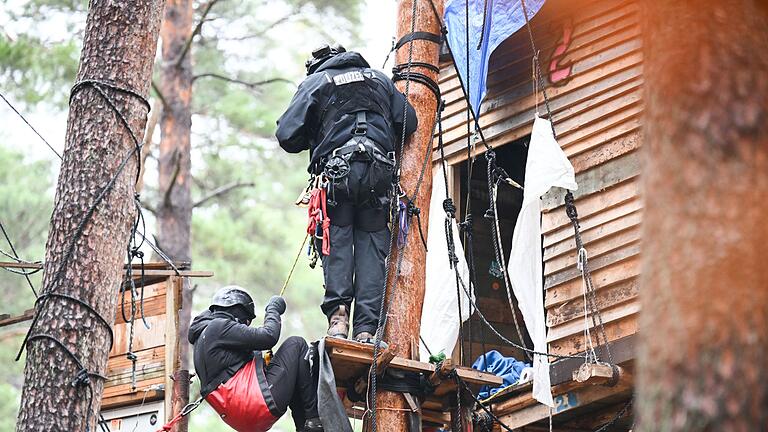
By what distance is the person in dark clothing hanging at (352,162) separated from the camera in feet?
24.4

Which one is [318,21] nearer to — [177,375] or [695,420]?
[177,375]

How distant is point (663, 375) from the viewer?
306cm

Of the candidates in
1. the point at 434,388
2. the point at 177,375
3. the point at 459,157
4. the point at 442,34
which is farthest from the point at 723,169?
the point at 459,157

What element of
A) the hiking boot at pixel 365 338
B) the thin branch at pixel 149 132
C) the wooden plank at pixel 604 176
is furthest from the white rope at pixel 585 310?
the thin branch at pixel 149 132

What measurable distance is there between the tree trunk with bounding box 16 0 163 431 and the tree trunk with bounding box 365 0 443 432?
187cm

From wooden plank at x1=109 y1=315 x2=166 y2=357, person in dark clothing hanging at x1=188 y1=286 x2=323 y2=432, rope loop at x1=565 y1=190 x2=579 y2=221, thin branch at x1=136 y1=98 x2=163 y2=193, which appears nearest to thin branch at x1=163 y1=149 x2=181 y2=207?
thin branch at x1=136 y1=98 x2=163 y2=193

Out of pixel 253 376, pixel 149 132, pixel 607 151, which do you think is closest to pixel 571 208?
pixel 607 151

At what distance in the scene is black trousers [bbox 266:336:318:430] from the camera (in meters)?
7.30

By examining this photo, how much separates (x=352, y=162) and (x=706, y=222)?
4.45 meters

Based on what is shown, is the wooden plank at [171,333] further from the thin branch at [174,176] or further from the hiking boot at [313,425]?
the thin branch at [174,176]

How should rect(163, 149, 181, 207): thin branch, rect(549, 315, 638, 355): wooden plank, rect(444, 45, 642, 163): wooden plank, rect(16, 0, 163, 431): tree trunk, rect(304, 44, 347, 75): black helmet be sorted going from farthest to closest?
rect(163, 149, 181, 207): thin branch
rect(444, 45, 642, 163): wooden plank
rect(549, 315, 638, 355): wooden plank
rect(304, 44, 347, 75): black helmet
rect(16, 0, 163, 431): tree trunk

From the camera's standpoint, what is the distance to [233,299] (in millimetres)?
7770

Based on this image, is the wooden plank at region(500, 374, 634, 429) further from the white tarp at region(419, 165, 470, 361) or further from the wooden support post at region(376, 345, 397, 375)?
the wooden support post at region(376, 345, 397, 375)

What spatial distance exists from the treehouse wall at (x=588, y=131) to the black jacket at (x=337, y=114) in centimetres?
205
